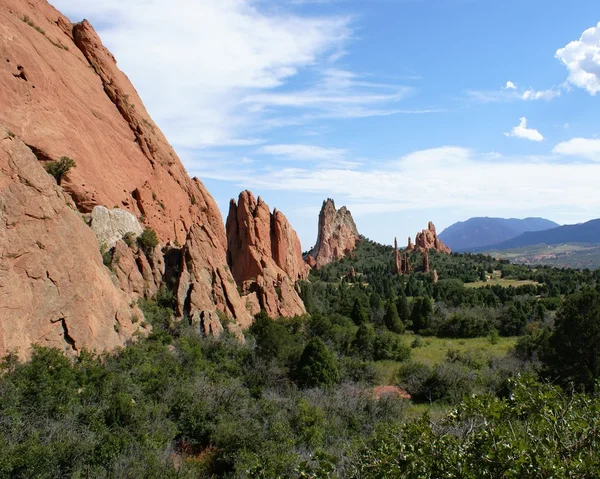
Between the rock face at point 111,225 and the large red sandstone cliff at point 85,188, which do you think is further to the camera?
the rock face at point 111,225

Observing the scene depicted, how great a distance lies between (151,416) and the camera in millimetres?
18875

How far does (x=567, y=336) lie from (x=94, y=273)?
28.4 m

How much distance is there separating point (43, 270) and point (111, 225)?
1114 cm

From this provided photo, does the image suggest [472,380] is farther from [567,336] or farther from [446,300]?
[446,300]

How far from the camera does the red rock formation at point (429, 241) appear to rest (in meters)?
145

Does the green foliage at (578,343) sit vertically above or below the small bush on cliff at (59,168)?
below

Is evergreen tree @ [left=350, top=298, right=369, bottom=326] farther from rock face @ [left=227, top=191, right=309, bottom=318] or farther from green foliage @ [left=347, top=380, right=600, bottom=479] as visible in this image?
green foliage @ [left=347, top=380, right=600, bottom=479]

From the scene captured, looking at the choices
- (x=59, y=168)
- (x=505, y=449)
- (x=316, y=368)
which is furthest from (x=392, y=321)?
(x=505, y=449)

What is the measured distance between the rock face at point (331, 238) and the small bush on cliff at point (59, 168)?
3875 inches

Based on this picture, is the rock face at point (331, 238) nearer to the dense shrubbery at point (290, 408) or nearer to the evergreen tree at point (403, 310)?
the evergreen tree at point (403, 310)

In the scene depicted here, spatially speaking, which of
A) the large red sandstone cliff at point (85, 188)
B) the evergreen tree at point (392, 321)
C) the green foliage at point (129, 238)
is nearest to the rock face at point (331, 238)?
the evergreen tree at point (392, 321)

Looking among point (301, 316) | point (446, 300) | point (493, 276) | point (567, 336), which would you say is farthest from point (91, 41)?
point (493, 276)

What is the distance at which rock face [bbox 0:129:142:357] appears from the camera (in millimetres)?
18219

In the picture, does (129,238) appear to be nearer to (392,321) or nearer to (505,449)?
(505,449)
